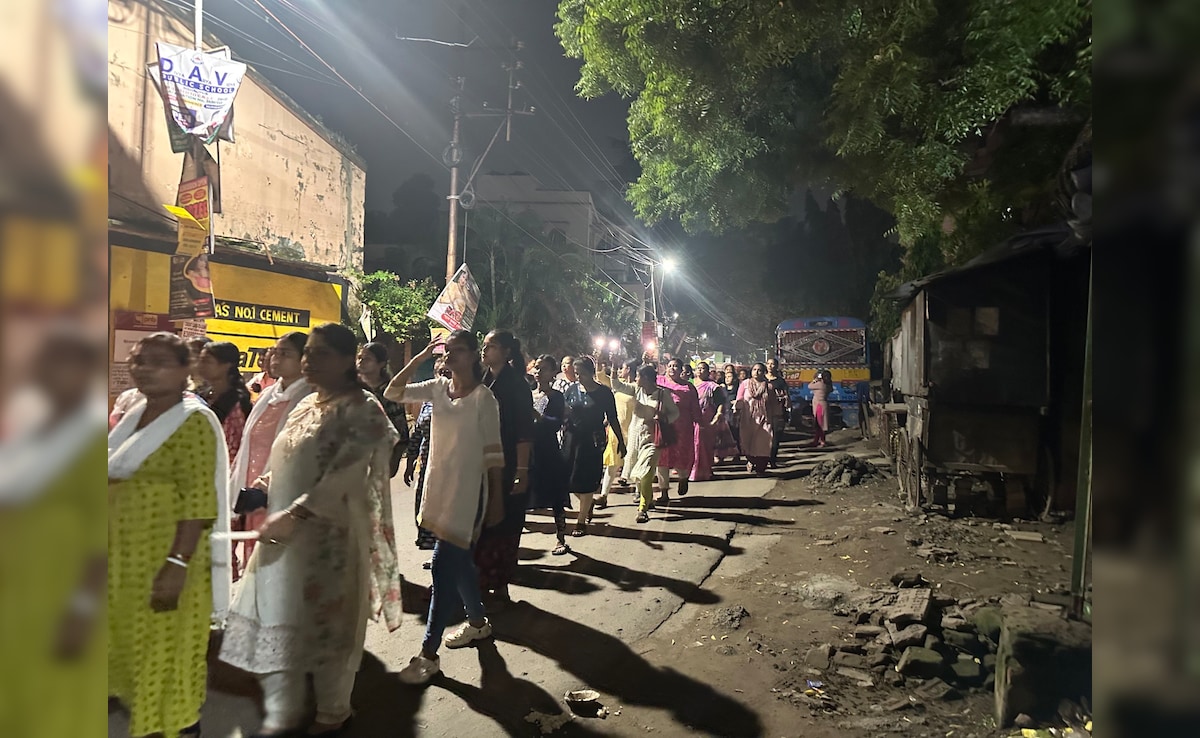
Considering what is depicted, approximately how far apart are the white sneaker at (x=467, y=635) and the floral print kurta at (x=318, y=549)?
1088 millimetres

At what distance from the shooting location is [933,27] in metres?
3.46

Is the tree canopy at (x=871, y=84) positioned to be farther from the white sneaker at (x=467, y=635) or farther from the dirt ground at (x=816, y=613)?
the white sneaker at (x=467, y=635)

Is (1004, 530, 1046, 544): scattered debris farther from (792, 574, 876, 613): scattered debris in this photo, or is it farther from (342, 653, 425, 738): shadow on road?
(342, 653, 425, 738): shadow on road

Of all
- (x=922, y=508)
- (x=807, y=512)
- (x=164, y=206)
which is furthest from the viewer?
(x=807, y=512)

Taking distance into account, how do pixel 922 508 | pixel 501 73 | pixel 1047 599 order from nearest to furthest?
pixel 1047 599
pixel 501 73
pixel 922 508

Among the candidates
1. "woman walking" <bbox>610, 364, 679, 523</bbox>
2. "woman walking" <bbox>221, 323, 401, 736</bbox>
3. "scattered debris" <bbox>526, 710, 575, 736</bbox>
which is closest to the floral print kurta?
"woman walking" <bbox>221, 323, 401, 736</bbox>

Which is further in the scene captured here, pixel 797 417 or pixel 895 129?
pixel 797 417

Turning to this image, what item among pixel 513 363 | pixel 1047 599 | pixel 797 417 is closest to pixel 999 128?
pixel 1047 599

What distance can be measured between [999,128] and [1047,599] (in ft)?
9.07

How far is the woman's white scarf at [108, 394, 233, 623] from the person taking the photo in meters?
1.96

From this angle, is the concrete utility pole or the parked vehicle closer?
the concrete utility pole

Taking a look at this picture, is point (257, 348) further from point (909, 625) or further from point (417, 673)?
point (909, 625)
